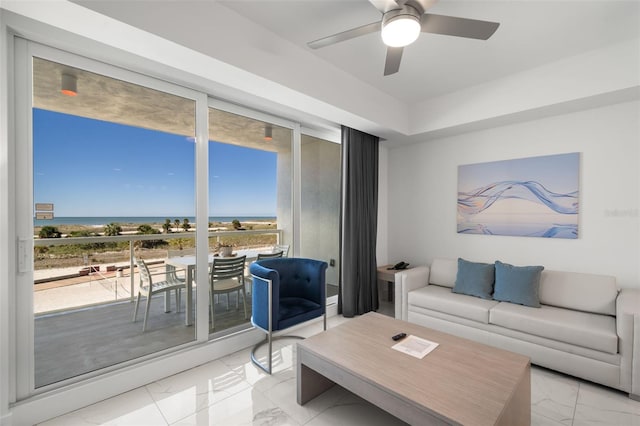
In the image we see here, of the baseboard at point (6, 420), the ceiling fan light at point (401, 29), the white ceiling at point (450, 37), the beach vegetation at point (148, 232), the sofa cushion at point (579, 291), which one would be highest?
the white ceiling at point (450, 37)

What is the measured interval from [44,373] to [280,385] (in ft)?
5.46

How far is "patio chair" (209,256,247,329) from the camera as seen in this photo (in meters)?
2.88

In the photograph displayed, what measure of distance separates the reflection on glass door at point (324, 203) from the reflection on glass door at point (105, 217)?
174 centimetres

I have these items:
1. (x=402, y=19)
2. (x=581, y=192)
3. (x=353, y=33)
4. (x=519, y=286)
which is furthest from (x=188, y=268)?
(x=581, y=192)

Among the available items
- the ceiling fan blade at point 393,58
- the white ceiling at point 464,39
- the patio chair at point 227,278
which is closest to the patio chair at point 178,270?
the patio chair at point 227,278

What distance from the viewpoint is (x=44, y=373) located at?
6.41 feet

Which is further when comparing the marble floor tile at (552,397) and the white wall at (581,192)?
the white wall at (581,192)

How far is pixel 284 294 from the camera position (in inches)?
121

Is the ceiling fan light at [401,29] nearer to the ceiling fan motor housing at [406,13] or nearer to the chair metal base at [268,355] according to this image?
the ceiling fan motor housing at [406,13]

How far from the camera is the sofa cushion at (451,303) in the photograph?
2816 millimetres

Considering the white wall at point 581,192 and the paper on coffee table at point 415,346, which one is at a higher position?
the white wall at point 581,192

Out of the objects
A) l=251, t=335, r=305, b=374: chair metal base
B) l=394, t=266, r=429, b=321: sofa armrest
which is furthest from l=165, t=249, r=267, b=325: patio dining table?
l=394, t=266, r=429, b=321: sofa armrest

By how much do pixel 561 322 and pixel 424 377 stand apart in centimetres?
164

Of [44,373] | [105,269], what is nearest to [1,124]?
[105,269]
